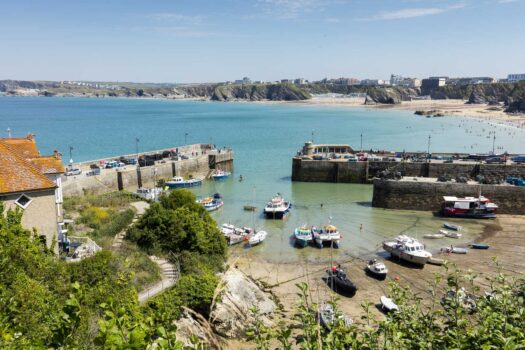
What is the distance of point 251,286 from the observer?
22.7m

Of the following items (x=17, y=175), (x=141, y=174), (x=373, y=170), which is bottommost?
(x=141, y=174)

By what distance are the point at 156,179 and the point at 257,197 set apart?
1355cm

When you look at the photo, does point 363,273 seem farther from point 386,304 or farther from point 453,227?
point 453,227

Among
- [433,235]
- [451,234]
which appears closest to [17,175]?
[433,235]

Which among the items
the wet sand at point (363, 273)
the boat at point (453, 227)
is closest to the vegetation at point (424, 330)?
the wet sand at point (363, 273)

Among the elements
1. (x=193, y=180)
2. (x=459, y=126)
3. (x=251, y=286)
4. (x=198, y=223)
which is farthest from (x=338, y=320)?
(x=459, y=126)

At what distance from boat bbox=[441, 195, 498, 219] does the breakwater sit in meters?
32.2

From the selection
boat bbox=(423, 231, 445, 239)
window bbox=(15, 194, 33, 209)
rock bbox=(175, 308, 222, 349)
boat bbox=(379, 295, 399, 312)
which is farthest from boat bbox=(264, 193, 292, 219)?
window bbox=(15, 194, 33, 209)

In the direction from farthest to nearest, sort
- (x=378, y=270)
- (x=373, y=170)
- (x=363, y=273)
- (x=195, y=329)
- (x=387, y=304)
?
(x=373, y=170)
(x=363, y=273)
(x=378, y=270)
(x=387, y=304)
(x=195, y=329)

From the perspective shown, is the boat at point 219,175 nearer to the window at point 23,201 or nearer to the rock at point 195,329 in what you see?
the window at point 23,201

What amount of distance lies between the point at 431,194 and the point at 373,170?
38.2 feet

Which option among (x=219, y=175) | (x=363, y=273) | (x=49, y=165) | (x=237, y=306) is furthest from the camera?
(x=219, y=175)

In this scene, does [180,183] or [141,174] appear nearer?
[141,174]

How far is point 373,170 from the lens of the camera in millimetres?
53812
